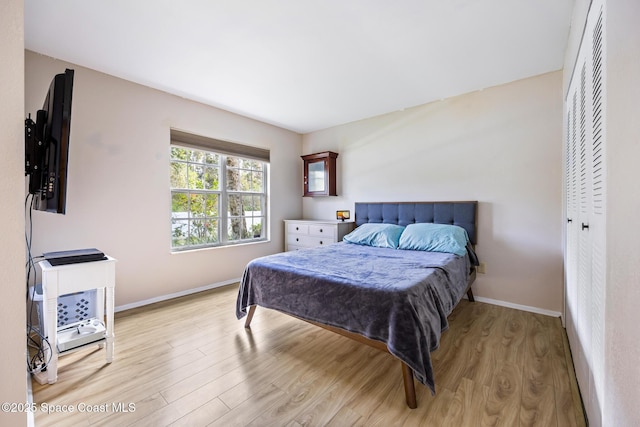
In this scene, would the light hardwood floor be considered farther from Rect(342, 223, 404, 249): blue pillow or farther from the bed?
Rect(342, 223, 404, 249): blue pillow

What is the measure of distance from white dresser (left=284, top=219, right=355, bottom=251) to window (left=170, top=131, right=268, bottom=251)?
0.42m

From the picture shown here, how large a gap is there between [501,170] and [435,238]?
1035 millimetres

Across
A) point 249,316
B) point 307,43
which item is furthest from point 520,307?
point 307,43

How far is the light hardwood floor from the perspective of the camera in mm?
1384

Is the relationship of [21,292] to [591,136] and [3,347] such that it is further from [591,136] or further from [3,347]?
[591,136]

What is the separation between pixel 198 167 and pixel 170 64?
4.31ft

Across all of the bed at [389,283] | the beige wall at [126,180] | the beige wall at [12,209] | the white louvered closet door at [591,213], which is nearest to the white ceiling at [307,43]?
the beige wall at [126,180]

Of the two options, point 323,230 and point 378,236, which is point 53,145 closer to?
point 378,236

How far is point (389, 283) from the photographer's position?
1688 millimetres

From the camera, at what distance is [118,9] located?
5.78 feet

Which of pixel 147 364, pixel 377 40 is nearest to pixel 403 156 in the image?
pixel 377 40

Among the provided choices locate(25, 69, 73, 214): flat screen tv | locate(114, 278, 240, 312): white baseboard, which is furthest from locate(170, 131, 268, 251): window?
locate(25, 69, 73, 214): flat screen tv

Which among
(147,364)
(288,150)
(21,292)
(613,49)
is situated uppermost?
(288,150)

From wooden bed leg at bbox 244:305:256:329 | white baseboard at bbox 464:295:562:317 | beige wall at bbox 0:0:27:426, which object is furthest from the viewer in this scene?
white baseboard at bbox 464:295:562:317
